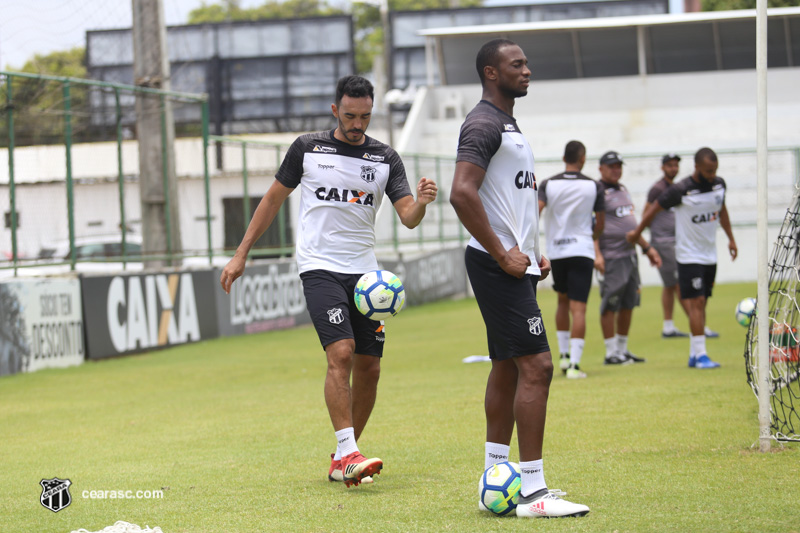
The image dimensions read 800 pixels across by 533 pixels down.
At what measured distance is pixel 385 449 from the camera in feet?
21.8

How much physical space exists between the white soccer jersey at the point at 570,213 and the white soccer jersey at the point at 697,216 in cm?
101

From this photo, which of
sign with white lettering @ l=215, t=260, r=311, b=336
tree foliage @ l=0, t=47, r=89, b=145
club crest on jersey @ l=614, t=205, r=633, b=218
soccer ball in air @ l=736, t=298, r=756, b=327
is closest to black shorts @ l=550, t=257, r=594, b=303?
club crest on jersey @ l=614, t=205, r=633, b=218

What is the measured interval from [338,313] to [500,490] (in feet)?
5.09

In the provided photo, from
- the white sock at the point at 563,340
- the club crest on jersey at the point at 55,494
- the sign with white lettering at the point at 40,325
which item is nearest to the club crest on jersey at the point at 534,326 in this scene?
the club crest on jersey at the point at 55,494

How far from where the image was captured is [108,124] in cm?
1476

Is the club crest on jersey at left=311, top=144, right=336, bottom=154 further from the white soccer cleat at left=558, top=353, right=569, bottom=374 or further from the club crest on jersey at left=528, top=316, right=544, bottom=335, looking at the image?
the white soccer cleat at left=558, top=353, right=569, bottom=374

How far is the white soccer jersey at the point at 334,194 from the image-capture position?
5.96 meters

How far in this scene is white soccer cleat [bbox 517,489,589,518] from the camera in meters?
4.52

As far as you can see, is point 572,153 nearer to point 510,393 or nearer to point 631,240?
point 631,240

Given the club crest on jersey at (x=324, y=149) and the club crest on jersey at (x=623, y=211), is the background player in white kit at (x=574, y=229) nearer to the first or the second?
the club crest on jersey at (x=623, y=211)

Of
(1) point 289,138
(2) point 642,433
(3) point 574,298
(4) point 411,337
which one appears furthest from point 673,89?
(2) point 642,433

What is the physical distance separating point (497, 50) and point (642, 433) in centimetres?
301

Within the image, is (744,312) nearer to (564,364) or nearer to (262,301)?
(564,364)

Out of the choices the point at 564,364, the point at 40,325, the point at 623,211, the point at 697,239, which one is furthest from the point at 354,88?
the point at 40,325
